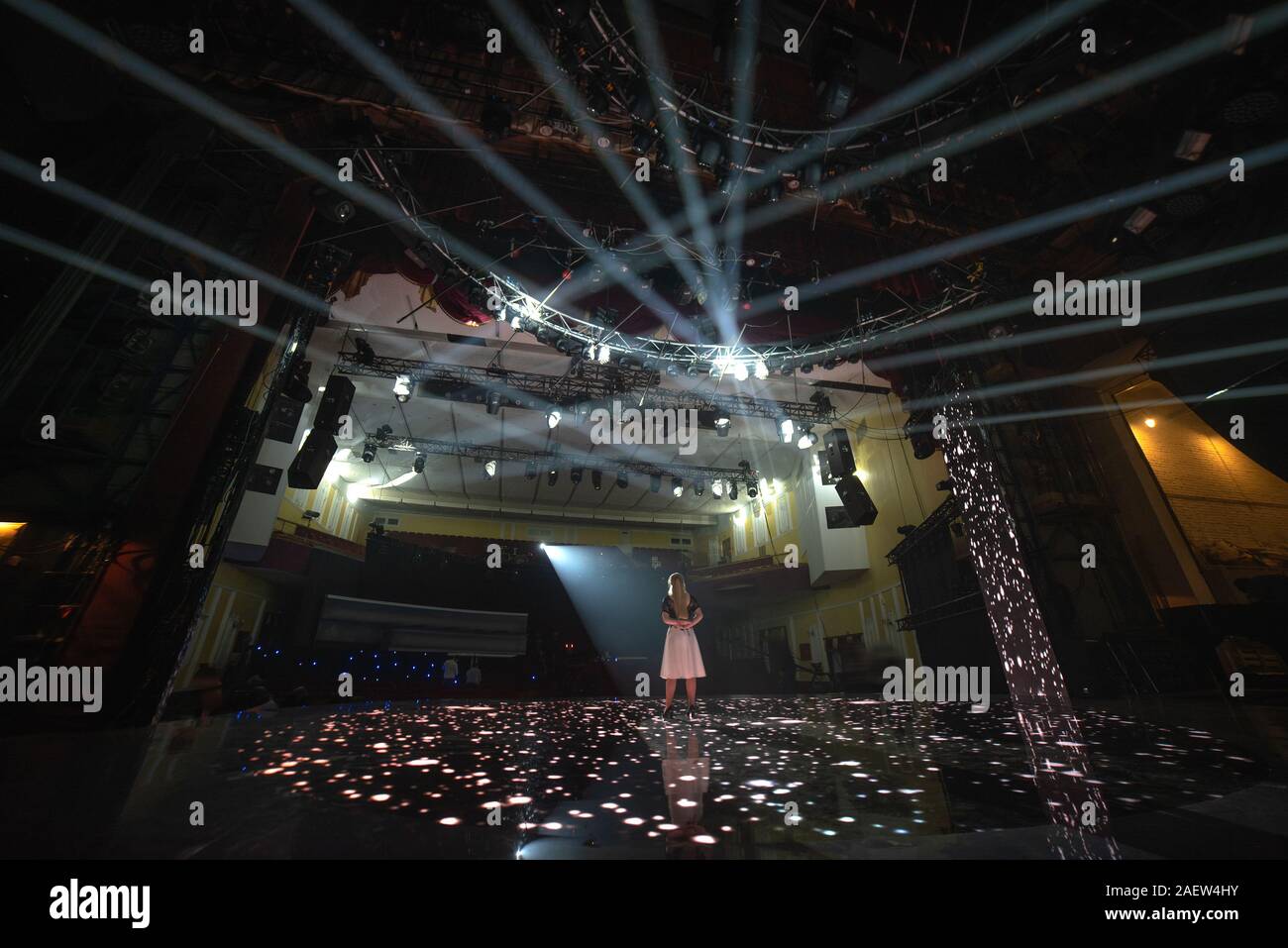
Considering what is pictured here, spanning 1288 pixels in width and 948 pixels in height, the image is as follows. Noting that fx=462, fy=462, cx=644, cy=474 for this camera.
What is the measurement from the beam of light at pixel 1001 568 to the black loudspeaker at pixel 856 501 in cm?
172

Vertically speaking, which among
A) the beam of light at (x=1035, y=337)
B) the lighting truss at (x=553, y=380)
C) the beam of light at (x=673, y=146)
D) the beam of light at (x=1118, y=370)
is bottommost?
the beam of light at (x=1118, y=370)

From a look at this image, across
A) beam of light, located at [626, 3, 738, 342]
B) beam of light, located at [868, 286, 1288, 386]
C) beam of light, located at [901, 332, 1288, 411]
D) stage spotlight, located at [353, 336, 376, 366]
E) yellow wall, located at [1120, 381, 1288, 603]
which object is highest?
beam of light, located at [626, 3, 738, 342]

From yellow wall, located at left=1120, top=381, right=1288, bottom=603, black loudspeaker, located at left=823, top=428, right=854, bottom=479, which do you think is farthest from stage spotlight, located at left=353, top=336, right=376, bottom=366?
yellow wall, located at left=1120, top=381, right=1288, bottom=603

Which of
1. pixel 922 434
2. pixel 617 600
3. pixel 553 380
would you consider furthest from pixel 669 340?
pixel 617 600

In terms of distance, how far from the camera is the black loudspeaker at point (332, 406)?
756 centimetres

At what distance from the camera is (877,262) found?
7.47 meters

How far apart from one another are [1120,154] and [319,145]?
35.6 ft

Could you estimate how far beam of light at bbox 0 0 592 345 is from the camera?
16.3 ft

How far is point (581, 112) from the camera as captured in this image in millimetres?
5824

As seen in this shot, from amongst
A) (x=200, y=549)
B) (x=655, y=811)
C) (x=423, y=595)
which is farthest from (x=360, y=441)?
(x=655, y=811)

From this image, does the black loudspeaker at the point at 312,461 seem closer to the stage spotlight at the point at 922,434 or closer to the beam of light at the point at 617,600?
the stage spotlight at the point at 922,434

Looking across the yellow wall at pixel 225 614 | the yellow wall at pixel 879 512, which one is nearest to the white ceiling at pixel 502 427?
the yellow wall at pixel 879 512

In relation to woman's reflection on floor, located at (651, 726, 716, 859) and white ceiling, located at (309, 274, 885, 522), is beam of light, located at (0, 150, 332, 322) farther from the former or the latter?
woman's reflection on floor, located at (651, 726, 716, 859)

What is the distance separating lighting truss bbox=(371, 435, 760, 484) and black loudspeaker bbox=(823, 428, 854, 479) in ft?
19.1
